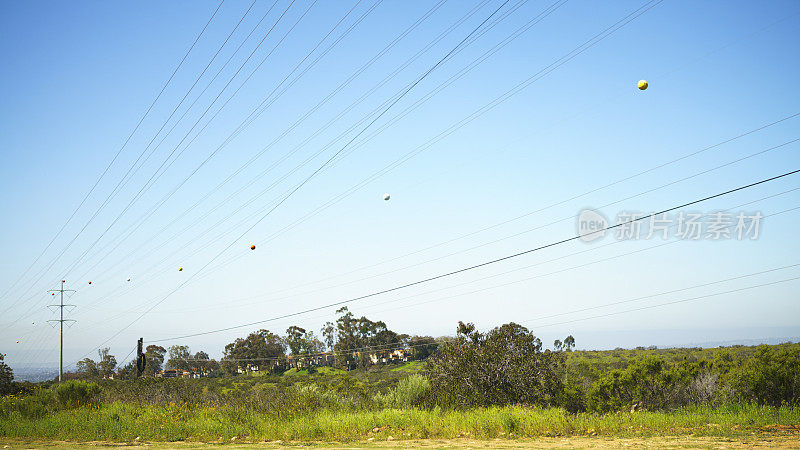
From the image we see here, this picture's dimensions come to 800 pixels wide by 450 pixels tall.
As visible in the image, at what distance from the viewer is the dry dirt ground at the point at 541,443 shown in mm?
11156

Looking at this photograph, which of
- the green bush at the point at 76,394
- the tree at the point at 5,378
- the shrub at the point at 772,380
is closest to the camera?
the shrub at the point at 772,380

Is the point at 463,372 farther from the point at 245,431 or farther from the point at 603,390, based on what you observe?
the point at 245,431

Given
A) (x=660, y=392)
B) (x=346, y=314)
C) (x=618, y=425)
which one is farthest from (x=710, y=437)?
(x=346, y=314)

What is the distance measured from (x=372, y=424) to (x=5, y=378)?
28611 millimetres

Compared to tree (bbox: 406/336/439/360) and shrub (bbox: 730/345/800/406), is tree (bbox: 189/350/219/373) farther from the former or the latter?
shrub (bbox: 730/345/800/406)

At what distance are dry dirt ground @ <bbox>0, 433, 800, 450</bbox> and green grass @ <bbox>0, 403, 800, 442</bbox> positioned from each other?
75cm

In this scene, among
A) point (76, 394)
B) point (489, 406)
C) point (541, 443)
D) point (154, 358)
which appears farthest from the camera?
point (154, 358)

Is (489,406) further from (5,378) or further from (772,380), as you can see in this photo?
(5,378)

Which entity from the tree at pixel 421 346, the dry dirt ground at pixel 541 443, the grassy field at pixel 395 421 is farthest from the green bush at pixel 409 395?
the tree at pixel 421 346

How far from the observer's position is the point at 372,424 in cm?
1647

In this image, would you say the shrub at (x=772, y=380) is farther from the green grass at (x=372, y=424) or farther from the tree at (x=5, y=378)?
the tree at (x=5, y=378)

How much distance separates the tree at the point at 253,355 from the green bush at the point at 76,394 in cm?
5165

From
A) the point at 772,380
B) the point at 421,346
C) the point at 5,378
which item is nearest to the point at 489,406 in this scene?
the point at 772,380

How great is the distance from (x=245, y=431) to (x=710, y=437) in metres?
13.5
